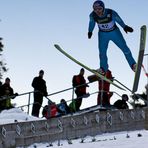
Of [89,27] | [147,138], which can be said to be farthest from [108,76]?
[147,138]

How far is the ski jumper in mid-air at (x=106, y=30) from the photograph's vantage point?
16227 mm

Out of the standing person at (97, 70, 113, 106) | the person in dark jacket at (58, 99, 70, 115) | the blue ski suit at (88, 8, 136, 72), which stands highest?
the blue ski suit at (88, 8, 136, 72)

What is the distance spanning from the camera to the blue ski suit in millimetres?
16297

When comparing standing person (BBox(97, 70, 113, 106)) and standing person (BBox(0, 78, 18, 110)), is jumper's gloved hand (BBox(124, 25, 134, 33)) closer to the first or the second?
standing person (BBox(97, 70, 113, 106))

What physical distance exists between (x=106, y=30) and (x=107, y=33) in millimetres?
100

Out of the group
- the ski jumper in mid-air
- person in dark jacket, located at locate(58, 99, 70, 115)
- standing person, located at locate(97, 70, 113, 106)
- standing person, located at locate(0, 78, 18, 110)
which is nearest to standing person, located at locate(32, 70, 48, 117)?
standing person, located at locate(0, 78, 18, 110)

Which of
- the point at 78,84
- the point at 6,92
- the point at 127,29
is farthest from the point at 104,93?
the point at 6,92

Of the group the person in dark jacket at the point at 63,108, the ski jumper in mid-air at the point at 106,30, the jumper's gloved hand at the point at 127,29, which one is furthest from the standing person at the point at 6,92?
the jumper's gloved hand at the point at 127,29

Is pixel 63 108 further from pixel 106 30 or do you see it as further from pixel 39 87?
pixel 106 30

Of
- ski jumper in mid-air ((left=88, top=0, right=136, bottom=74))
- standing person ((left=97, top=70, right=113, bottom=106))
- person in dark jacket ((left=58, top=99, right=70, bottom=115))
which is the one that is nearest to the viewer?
standing person ((left=97, top=70, right=113, bottom=106))

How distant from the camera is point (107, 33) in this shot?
16516 millimetres

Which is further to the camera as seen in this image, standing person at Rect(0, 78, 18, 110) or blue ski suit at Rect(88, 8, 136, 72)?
blue ski suit at Rect(88, 8, 136, 72)

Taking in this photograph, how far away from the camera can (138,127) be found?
16.0 m

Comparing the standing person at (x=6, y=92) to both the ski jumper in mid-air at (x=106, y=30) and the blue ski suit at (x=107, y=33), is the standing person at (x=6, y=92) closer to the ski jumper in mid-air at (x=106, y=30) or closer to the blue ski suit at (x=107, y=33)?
the ski jumper in mid-air at (x=106, y=30)
